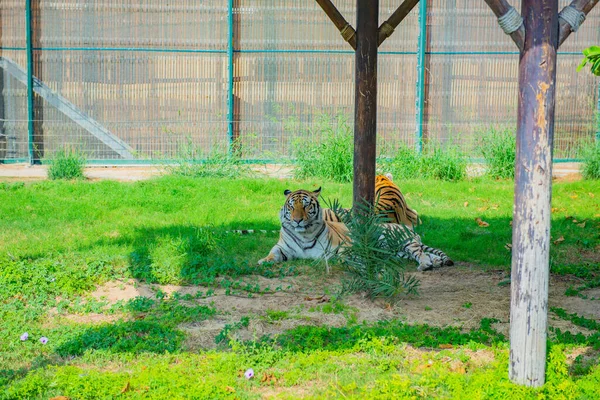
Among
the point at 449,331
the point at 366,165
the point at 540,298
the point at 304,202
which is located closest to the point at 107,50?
the point at 304,202

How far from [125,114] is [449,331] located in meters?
10.3

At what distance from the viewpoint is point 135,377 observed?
174 inches

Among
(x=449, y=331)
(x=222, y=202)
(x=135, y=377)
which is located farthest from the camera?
(x=222, y=202)

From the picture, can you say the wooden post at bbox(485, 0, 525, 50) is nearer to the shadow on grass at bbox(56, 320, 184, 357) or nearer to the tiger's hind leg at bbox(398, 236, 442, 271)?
the shadow on grass at bbox(56, 320, 184, 357)

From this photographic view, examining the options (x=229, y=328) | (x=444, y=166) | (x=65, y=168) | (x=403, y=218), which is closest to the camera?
(x=229, y=328)

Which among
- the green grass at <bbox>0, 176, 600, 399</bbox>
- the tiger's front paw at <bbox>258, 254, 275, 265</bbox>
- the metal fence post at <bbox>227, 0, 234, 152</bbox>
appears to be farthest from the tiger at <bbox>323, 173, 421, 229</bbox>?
the metal fence post at <bbox>227, 0, 234, 152</bbox>

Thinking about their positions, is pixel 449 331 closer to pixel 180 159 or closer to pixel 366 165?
pixel 366 165

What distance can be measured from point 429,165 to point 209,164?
3.63 m

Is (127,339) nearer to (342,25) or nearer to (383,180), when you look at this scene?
(342,25)

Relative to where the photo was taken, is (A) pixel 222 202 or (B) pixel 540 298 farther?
(A) pixel 222 202

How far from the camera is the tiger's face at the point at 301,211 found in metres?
7.41

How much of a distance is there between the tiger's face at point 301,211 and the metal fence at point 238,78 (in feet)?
21.3

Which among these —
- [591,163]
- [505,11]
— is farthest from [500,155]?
[505,11]

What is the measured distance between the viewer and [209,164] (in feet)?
42.6
